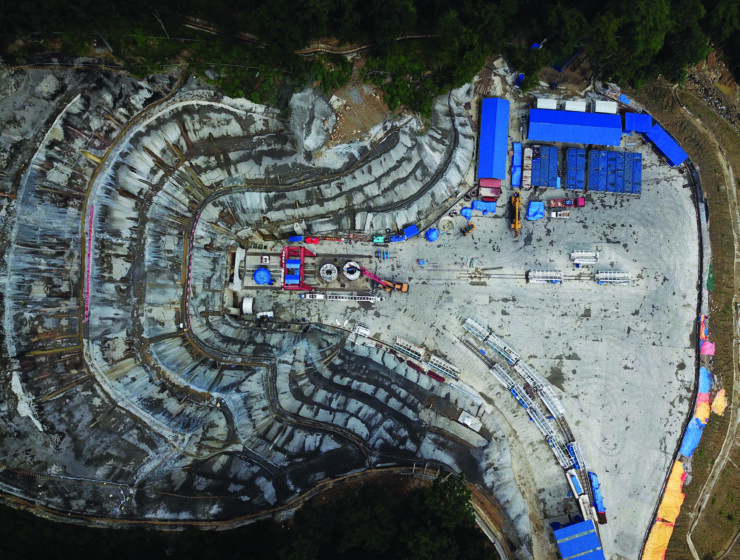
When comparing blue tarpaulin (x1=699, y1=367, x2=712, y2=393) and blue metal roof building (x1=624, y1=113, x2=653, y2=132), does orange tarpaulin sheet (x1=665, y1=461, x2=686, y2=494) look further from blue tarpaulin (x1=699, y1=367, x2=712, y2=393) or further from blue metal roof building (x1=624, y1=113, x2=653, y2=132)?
blue metal roof building (x1=624, y1=113, x2=653, y2=132)

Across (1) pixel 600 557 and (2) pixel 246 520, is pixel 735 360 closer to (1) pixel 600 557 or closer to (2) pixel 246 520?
(1) pixel 600 557

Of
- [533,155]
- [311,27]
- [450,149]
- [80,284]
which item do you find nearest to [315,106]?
[311,27]

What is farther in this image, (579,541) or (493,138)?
(493,138)

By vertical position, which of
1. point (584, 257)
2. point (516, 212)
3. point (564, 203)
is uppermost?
point (564, 203)

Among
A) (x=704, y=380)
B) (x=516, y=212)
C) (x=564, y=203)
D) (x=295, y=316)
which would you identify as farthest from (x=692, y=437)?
(x=295, y=316)

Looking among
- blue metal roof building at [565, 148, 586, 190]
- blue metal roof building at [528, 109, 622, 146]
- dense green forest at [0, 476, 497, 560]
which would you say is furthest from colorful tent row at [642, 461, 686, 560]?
blue metal roof building at [528, 109, 622, 146]

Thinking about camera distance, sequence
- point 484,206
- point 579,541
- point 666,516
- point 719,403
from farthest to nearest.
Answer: point 484,206
point 719,403
point 666,516
point 579,541

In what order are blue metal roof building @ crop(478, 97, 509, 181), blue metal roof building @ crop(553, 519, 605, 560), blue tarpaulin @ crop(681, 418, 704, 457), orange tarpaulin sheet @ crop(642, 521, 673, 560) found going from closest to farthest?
blue metal roof building @ crop(553, 519, 605, 560) < orange tarpaulin sheet @ crop(642, 521, 673, 560) < blue metal roof building @ crop(478, 97, 509, 181) < blue tarpaulin @ crop(681, 418, 704, 457)

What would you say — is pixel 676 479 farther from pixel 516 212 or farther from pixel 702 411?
pixel 516 212
